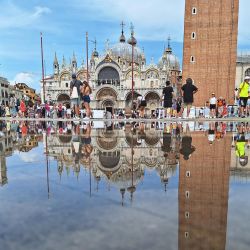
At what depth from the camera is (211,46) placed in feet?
96.1

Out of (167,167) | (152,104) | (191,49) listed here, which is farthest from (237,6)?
(167,167)

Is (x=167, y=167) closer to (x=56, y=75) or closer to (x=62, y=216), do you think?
(x=62, y=216)

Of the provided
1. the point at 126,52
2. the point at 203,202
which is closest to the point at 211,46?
the point at 126,52

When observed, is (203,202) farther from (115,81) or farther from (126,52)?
(126,52)

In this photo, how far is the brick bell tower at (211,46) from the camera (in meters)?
28.5

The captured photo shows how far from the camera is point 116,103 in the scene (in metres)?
42.8

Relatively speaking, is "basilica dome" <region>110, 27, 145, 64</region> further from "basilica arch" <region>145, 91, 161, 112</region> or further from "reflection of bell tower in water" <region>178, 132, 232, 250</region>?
"reflection of bell tower in water" <region>178, 132, 232, 250</region>

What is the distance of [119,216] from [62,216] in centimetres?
23

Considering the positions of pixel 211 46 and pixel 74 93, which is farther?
pixel 211 46

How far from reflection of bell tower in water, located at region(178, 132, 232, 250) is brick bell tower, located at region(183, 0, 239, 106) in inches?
1134

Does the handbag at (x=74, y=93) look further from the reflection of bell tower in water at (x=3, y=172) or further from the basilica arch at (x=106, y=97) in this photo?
the basilica arch at (x=106, y=97)

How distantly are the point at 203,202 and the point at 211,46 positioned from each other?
30.7m

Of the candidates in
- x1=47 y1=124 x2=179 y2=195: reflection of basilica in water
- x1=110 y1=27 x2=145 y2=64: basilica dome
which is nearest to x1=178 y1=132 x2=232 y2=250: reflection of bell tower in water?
x1=47 y1=124 x2=179 y2=195: reflection of basilica in water

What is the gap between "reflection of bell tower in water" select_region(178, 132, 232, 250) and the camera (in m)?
0.89
